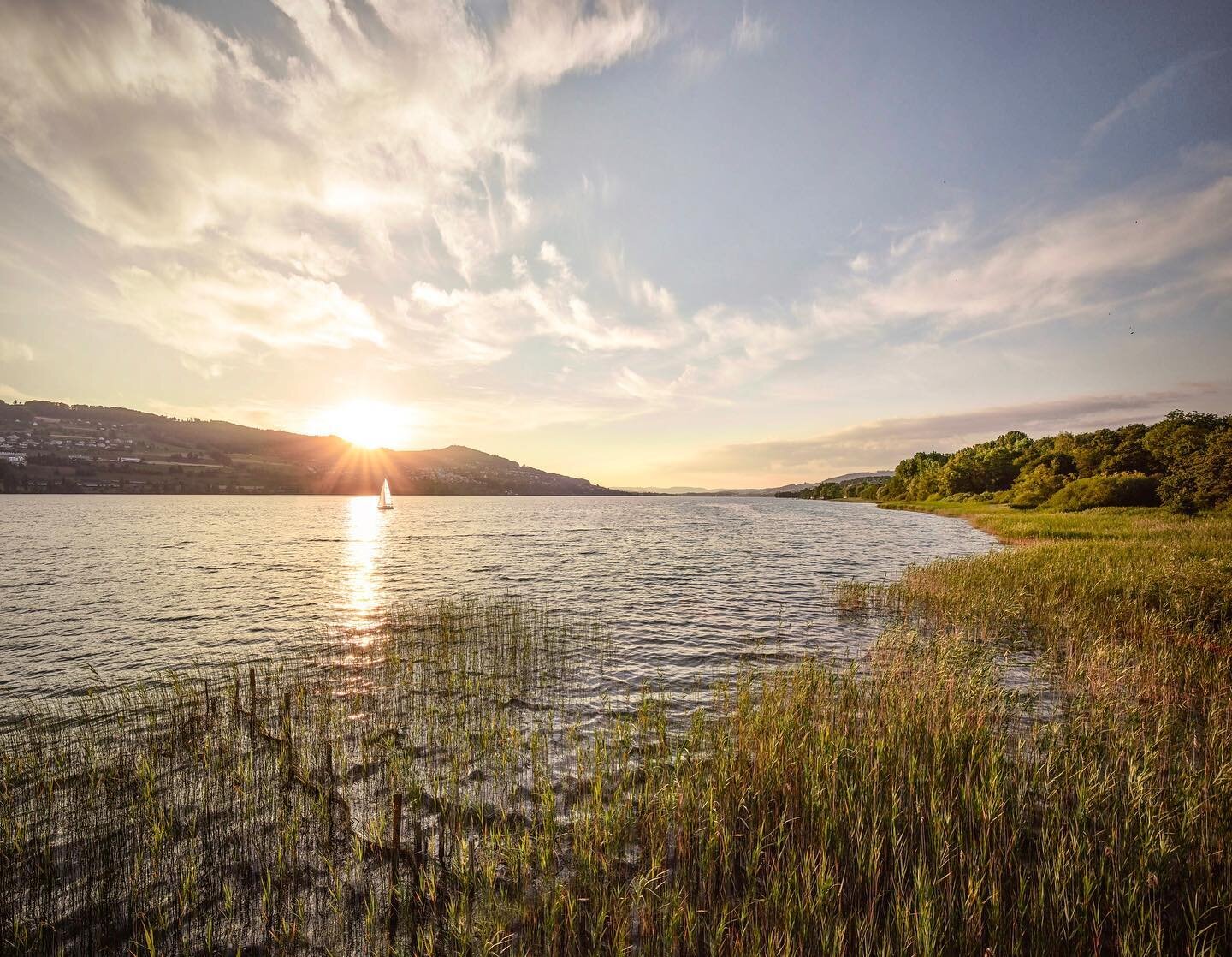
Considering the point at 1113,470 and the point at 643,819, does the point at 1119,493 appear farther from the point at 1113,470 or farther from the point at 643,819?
the point at 643,819

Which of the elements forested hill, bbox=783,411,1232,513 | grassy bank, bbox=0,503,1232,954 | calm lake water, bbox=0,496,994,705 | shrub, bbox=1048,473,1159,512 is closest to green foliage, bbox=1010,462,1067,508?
forested hill, bbox=783,411,1232,513

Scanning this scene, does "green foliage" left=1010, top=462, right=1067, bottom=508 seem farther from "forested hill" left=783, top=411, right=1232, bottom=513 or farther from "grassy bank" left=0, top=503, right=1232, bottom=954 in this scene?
"grassy bank" left=0, top=503, right=1232, bottom=954

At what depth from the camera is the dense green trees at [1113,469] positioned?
5556 centimetres

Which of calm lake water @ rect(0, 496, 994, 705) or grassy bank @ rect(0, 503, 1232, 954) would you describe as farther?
calm lake water @ rect(0, 496, 994, 705)

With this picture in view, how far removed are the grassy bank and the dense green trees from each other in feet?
204

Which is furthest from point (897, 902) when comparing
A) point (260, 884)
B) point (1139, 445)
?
point (1139, 445)

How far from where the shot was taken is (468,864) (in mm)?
6777

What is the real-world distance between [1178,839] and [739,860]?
563cm

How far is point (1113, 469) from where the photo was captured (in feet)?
307

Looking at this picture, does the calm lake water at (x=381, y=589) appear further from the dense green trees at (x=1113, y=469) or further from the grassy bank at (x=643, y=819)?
the dense green trees at (x=1113, y=469)

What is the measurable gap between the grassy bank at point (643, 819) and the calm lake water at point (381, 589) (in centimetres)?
556

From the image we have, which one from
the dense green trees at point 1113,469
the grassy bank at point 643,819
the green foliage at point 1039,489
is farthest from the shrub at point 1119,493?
the grassy bank at point 643,819

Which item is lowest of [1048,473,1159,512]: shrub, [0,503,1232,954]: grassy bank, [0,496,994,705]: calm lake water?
[0,496,994,705]: calm lake water

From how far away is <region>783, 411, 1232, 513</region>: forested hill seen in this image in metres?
55.6
